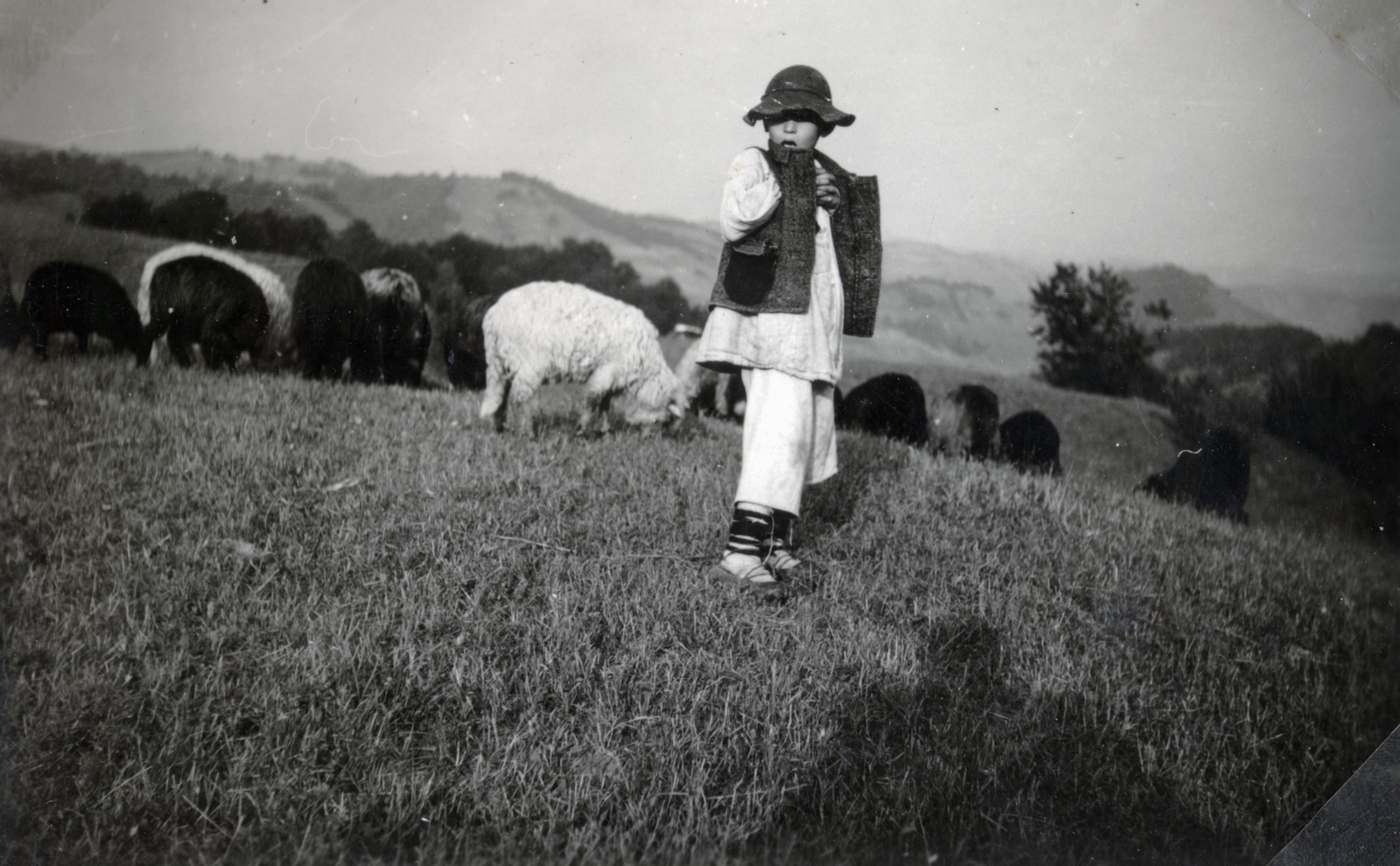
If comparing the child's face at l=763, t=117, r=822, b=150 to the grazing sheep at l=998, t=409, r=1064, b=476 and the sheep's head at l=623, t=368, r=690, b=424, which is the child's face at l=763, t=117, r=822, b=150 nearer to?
the sheep's head at l=623, t=368, r=690, b=424

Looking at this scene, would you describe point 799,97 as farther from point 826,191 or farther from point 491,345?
point 491,345

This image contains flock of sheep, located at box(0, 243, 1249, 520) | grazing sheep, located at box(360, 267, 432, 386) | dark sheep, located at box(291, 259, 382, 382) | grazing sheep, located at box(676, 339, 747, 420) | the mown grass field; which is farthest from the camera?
grazing sheep, located at box(676, 339, 747, 420)

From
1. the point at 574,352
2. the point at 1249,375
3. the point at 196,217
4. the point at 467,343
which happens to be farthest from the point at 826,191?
the point at 467,343

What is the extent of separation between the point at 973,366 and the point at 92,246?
3789 mm

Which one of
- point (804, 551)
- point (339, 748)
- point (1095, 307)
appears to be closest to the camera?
point (339, 748)

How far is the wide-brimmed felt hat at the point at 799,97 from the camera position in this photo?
2.63 metres

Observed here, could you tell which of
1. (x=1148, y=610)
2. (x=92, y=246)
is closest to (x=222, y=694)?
(x=92, y=246)

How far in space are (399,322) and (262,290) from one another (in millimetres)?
1207

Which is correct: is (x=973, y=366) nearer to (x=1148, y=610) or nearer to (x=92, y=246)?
(x=1148, y=610)

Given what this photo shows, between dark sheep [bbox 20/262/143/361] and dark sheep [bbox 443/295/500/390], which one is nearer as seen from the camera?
dark sheep [bbox 20/262/143/361]

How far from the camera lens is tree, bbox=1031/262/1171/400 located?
403cm

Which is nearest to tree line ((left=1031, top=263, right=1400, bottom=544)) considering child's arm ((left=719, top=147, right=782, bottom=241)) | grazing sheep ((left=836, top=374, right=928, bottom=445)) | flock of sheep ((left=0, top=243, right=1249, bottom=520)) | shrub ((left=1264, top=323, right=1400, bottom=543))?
shrub ((left=1264, top=323, right=1400, bottom=543))

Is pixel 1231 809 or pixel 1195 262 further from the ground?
pixel 1195 262

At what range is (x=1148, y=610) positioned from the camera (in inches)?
107
